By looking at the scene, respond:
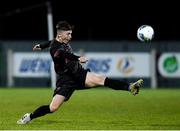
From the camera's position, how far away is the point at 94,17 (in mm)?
44531

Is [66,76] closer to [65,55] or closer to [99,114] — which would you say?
[65,55]

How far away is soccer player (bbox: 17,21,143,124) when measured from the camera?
1415 centimetres

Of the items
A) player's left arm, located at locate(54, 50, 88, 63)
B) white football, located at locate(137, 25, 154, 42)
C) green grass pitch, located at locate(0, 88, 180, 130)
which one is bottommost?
green grass pitch, located at locate(0, 88, 180, 130)

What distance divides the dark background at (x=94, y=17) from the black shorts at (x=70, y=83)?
27816mm

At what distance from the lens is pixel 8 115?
1675 cm

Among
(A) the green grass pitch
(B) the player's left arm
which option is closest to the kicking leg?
(B) the player's left arm

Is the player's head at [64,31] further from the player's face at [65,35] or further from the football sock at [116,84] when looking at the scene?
the football sock at [116,84]

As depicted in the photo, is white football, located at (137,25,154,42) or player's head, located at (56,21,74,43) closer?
player's head, located at (56,21,74,43)

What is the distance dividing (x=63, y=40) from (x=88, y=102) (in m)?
8.00

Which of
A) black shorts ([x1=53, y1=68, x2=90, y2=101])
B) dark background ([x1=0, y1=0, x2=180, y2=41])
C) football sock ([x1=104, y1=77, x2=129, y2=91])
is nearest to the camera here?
football sock ([x1=104, y1=77, x2=129, y2=91])

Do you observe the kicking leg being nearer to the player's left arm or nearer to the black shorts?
the black shorts

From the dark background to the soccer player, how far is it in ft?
91.3

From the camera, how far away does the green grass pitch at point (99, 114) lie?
14.2 meters

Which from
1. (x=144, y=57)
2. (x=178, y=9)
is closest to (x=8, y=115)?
(x=144, y=57)
